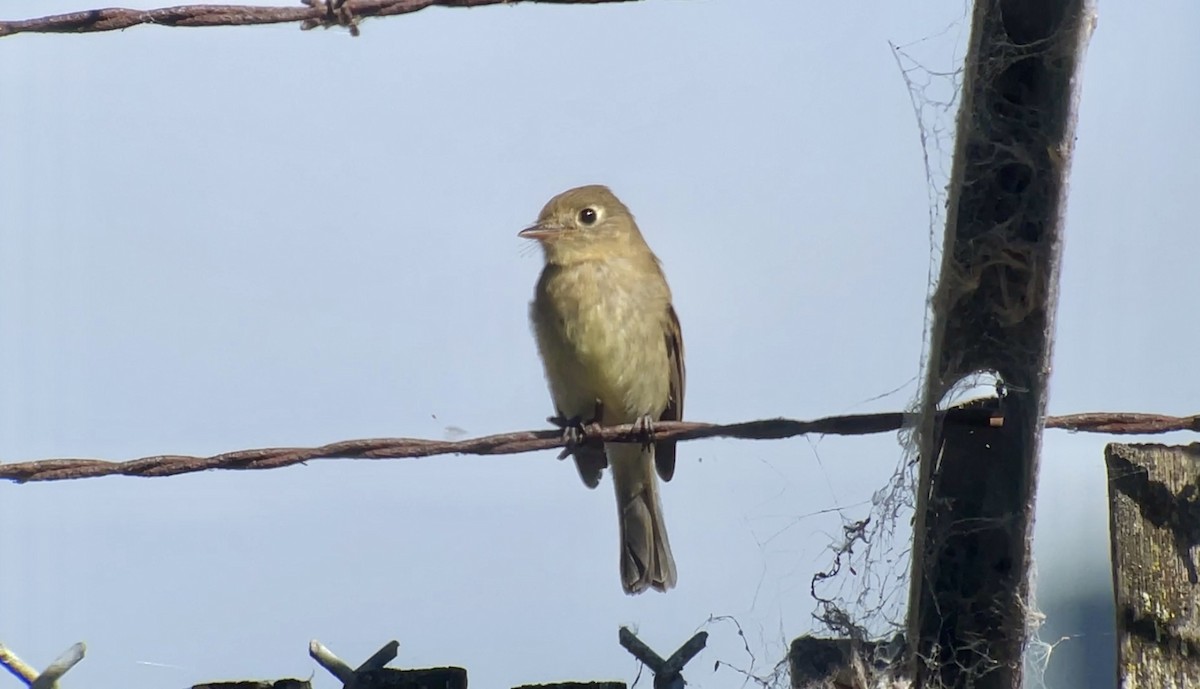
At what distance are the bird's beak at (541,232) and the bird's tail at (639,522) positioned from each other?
1.13 meters

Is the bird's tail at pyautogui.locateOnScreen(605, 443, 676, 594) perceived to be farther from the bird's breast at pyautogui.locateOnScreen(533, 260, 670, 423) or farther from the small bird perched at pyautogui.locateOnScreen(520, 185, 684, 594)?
the bird's breast at pyautogui.locateOnScreen(533, 260, 670, 423)

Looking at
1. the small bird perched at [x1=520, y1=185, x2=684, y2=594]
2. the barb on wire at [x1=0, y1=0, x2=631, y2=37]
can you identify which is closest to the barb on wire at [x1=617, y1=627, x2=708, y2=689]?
the barb on wire at [x1=0, y1=0, x2=631, y2=37]

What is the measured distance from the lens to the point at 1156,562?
3.06 meters

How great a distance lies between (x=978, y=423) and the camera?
9.98 ft

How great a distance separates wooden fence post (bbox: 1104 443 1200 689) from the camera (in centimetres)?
301

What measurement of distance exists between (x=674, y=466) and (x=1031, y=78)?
477cm

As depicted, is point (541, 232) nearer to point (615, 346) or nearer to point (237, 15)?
point (615, 346)

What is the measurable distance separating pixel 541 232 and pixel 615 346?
841mm

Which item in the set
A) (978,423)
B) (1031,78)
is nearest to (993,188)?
(1031,78)

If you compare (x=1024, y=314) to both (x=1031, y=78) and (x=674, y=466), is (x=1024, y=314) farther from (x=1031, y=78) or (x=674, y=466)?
(x=674, y=466)

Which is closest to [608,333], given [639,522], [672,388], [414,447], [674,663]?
[672,388]

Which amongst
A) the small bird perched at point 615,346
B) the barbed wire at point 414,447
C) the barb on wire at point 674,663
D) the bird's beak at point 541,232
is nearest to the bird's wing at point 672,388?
the small bird perched at point 615,346

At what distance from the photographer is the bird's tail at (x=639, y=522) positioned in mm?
7359

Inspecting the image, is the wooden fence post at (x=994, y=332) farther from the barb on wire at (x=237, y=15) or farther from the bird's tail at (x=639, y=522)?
the bird's tail at (x=639, y=522)
